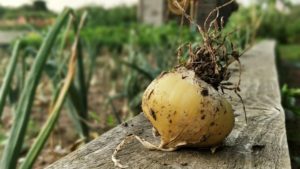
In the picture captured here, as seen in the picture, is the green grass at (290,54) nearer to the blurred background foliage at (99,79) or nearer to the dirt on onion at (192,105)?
the blurred background foliage at (99,79)

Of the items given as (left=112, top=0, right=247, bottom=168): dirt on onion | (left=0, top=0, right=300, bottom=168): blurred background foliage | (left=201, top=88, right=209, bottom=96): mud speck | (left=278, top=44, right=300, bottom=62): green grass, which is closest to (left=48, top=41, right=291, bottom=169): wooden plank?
(left=112, top=0, right=247, bottom=168): dirt on onion

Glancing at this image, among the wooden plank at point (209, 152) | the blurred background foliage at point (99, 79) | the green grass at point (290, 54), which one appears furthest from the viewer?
the green grass at point (290, 54)

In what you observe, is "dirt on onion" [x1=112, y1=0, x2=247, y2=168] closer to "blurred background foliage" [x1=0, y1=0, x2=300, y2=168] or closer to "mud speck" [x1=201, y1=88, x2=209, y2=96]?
"mud speck" [x1=201, y1=88, x2=209, y2=96]

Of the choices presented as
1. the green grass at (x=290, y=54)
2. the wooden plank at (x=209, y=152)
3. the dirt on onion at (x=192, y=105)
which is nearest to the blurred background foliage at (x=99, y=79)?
the dirt on onion at (x=192, y=105)

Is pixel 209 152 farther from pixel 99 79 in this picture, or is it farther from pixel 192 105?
pixel 99 79

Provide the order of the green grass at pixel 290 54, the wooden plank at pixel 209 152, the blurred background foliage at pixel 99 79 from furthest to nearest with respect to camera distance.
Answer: the green grass at pixel 290 54 < the blurred background foliage at pixel 99 79 < the wooden plank at pixel 209 152

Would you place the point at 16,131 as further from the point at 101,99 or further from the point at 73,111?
the point at 101,99

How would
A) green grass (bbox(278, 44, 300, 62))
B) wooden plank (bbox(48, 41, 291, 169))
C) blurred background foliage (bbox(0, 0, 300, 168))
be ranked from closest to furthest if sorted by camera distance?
wooden plank (bbox(48, 41, 291, 169)), blurred background foliage (bbox(0, 0, 300, 168)), green grass (bbox(278, 44, 300, 62))

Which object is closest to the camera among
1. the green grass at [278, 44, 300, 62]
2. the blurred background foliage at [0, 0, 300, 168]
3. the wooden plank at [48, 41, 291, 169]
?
the wooden plank at [48, 41, 291, 169]
